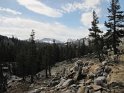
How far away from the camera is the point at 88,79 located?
3547 centimetres

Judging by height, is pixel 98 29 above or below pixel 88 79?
above

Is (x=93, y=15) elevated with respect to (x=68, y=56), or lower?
elevated

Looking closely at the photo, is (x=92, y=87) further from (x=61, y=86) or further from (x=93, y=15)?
(x=93, y=15)

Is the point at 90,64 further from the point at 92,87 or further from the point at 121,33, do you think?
the point at 121,33

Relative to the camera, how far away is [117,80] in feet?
104

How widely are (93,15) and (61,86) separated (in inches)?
1241

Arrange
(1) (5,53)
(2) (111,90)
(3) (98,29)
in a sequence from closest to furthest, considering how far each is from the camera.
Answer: (2) (111,90) → (3) (98,29) → (1) (5,53)

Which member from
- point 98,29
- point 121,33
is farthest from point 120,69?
point 98,29

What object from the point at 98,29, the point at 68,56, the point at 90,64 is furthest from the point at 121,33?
the point at 68,56

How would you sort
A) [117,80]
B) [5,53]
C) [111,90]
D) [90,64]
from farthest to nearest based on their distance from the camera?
1. [5,53]
2. [90,64]
3. [117,80]
4. [111,90]

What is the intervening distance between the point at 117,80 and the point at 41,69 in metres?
102

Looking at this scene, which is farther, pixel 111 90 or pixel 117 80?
pixel 117 80

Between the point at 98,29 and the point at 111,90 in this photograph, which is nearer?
the point at 111,90

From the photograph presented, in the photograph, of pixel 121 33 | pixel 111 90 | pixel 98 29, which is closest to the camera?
pixel 111 90
